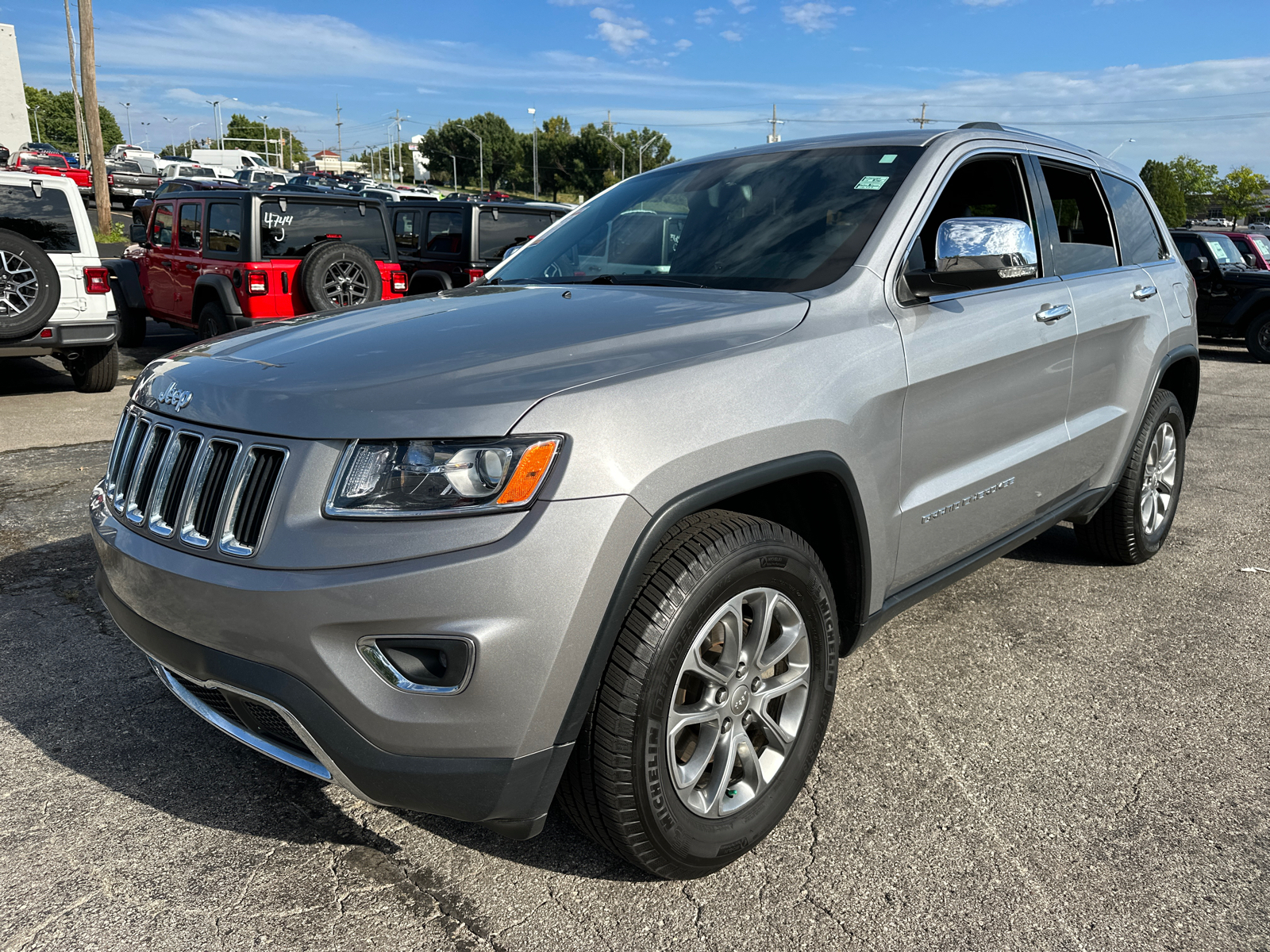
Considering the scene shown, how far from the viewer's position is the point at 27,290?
25.1 feet

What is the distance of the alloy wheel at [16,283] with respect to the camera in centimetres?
754

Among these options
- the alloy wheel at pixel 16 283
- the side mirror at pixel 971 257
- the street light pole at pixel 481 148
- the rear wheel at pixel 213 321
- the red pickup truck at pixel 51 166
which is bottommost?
the rear wheel at pixel 213 321

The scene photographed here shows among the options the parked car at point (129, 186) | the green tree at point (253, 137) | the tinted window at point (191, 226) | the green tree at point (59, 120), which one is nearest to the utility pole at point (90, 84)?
the parked car at point (129, 186)

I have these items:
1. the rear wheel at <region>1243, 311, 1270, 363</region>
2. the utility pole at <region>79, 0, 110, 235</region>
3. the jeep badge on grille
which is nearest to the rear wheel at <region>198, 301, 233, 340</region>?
the jeep badge on grille

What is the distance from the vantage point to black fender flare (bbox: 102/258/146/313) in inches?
435

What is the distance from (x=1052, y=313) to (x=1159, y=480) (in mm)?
1743

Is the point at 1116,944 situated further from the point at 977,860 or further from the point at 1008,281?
the point at 1008,281

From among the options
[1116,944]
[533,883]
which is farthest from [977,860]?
[533,883]

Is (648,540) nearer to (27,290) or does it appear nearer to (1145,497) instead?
(1145,497)

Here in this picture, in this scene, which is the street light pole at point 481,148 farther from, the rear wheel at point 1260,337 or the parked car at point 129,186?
the rear wheel at point 1260,337

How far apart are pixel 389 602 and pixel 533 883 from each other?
2.98ft

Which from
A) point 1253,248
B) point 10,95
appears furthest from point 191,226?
point 10,95

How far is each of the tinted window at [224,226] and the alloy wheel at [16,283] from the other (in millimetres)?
2070

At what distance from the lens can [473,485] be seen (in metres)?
1.94
